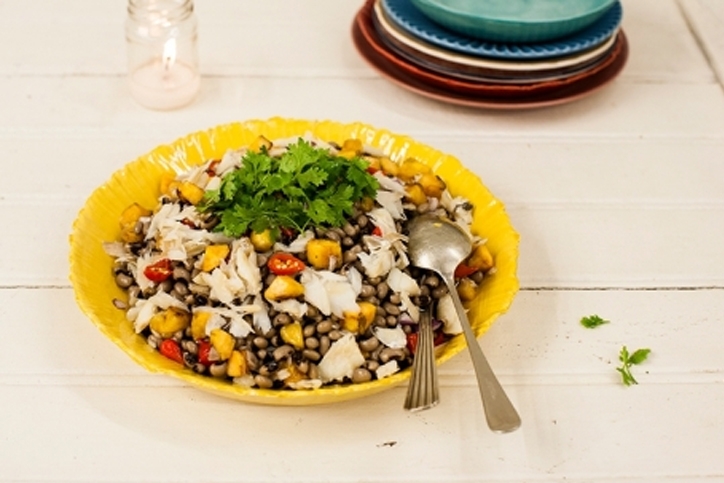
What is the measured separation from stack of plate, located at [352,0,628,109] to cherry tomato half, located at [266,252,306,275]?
34.1 inches

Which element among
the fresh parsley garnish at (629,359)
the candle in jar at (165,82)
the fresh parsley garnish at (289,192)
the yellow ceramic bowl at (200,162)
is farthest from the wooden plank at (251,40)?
the fresh parsley garnish at (629,359)

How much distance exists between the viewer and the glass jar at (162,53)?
2264 mm

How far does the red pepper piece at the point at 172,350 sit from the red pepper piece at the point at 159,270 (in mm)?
124

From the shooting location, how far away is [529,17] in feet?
7.54

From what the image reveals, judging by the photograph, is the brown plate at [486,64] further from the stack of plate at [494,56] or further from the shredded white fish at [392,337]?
the shredded white fish at [392,337]

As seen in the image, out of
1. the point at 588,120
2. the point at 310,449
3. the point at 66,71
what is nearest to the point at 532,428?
the point at 310,449

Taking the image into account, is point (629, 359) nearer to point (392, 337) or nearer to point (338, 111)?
point (392, 337)

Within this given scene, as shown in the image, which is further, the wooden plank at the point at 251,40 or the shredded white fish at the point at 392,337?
the wooden plank at the point at 251,40

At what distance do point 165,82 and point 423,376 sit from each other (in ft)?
4.01

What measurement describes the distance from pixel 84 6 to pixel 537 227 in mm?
1537

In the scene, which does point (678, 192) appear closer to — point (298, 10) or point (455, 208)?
point (455, 208)

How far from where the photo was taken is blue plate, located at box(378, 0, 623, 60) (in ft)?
7.16

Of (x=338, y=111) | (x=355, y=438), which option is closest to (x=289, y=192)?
(x=355, y=438)

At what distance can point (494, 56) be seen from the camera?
2.18 meters
